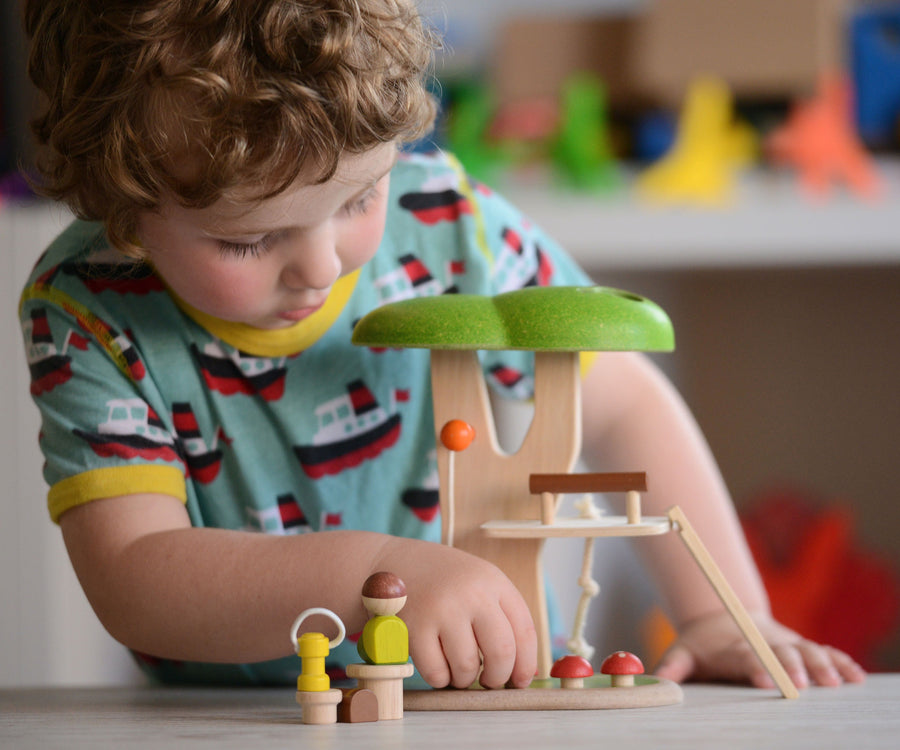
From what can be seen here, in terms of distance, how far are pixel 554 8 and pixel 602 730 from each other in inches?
65.2

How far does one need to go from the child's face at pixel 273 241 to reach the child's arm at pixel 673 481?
215 mm

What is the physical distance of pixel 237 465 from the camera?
705 millimetres

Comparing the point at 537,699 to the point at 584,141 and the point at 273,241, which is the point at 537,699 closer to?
the point at 273,241

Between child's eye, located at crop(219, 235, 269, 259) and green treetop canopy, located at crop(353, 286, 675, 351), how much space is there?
0.27ft

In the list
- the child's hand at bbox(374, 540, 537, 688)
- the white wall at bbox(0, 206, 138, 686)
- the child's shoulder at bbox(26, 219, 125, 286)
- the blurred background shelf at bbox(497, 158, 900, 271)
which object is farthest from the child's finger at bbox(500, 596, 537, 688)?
the blurred background shelf at bbox(497, 158, 900, 271)

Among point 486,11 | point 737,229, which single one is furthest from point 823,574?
point 486,11

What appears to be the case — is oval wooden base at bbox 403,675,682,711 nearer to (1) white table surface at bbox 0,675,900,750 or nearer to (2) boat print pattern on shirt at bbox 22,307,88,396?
(1) white table surface at bbox 0,675,900,750

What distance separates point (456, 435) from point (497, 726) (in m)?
0.14

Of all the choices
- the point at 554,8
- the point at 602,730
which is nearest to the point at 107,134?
the point at 602,730

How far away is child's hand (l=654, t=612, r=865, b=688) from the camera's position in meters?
0.62

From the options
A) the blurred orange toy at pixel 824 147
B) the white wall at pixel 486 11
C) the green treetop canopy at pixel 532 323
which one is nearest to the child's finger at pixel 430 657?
the green treetop canopy at pixel 532 323

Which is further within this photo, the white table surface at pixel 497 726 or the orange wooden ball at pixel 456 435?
the orange wooden ball at pixel 456 435

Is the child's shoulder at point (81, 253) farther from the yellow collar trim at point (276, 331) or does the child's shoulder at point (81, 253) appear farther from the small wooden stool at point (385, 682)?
the small wooden stool at point (385, 682)

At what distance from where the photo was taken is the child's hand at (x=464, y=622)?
1.65 ft
